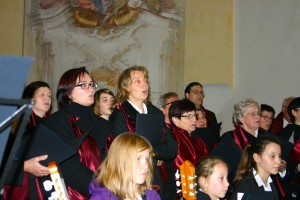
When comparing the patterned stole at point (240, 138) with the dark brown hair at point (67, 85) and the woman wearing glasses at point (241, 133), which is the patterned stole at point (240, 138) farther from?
the dark brown hair at point (67, 85)

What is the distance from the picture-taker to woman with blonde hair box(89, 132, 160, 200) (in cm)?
270

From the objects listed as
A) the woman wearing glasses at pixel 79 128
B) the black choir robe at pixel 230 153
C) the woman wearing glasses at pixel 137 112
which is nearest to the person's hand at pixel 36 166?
the woman wearing glasses at pixel 79 128

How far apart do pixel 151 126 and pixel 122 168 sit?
0.92 meters

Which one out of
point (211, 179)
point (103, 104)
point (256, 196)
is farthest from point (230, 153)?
point (103, 104)

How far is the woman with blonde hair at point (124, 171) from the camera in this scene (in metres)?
2.70

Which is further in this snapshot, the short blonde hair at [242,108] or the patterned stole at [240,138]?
the short blonde hair at [242,108]

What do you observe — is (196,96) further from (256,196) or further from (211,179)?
(256,196)

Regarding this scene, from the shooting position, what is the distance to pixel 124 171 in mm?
2699

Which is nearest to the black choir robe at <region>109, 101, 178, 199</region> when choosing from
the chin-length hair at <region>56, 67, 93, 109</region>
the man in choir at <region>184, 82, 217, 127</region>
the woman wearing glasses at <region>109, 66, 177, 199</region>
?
the woman wearing glasses at <region>109, 66, 177, 199</region>

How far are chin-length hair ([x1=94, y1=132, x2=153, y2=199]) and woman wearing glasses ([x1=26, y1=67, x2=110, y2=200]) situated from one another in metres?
0.45

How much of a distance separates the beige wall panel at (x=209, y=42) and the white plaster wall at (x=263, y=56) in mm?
113

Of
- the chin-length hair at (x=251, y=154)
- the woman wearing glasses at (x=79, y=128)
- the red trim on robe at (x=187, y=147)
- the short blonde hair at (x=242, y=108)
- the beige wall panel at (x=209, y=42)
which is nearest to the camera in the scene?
the woman wearing glasses at (x=79, y=128)

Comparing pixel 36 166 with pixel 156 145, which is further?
pixel 156 145

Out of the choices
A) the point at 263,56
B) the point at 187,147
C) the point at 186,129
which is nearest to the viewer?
the point at 187,147
